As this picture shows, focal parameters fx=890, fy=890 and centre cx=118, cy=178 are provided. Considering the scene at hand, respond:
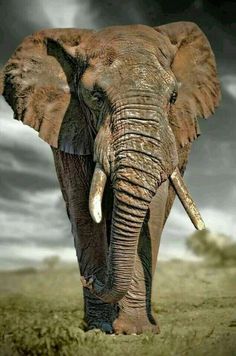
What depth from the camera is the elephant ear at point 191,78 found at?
815 cm

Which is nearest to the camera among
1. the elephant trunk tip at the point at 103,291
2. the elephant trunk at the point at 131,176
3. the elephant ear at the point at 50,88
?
the elephant trunk at the point at 131,176

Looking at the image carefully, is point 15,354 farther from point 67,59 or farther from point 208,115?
point 208,115

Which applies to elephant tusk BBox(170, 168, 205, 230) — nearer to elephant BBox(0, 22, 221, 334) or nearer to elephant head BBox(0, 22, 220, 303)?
elephant BBox(0, 22, 221, 334)

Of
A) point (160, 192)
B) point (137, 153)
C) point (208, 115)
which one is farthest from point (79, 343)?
point (208, 115)

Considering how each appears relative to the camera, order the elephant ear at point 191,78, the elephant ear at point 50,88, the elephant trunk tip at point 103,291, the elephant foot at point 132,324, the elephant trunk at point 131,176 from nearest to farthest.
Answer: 1. the elephant trunk at point 131,176
2. the elephant trunk tip at point 103,291
3. the elephant foot at point 132,324
4. the elephant ear at point 50,88
5. the elephant ear at point 191,78

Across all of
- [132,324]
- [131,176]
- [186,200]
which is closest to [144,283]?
[132,324]

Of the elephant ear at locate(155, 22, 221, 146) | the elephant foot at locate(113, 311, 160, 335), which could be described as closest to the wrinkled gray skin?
the elephant foot at locate(113, 311, 160, 335)

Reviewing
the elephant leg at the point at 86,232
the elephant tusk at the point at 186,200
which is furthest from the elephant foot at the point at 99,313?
the elephant tusk at the point at 186,200

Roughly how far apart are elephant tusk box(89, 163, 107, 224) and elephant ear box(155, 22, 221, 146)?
1.31m

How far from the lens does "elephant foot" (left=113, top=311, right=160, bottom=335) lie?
7582 millimetres

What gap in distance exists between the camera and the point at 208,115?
8656 mm

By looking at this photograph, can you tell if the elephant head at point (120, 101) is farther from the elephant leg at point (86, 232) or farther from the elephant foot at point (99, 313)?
the elephant foot at point (99, 313)

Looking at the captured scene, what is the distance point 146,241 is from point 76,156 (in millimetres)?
966

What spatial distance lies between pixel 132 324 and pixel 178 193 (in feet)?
4.01
